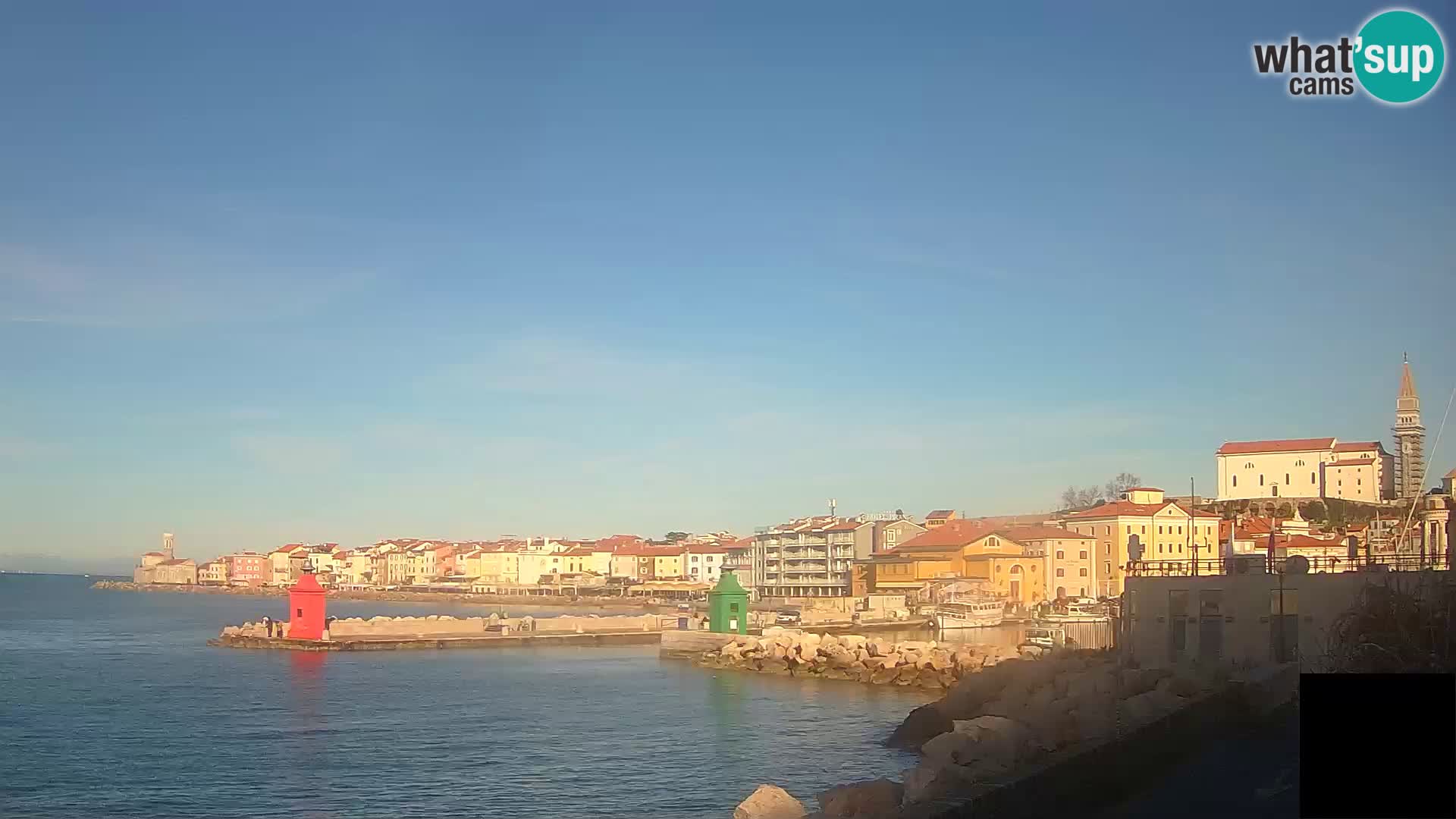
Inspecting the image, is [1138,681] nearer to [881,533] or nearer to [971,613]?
[971,613]

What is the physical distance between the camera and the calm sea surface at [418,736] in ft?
42.0

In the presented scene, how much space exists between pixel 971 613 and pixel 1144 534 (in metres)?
5.54

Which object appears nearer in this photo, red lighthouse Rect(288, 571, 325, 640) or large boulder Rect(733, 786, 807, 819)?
large boulder Rect(733, 786, 807, 819)

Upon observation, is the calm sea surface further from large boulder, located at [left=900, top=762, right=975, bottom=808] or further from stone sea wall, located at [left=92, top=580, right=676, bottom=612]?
stone sea wall, located at [left=92, top=580, right=676, bottom=612]

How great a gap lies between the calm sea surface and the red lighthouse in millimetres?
1760

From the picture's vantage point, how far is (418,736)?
1736 centimetres

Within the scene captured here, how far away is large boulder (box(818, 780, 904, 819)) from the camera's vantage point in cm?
927

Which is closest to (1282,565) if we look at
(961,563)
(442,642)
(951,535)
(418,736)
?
(418,736)

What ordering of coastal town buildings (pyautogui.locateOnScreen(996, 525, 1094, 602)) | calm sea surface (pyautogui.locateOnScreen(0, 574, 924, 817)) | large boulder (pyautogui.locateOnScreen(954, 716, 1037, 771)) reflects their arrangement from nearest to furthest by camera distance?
large boulder (pyautogui.locateOnScreen(954, 716, 1037, 771))
calm sea surface (pyautogui.locateOnScreen(0, 574, 924, 817))
coastal town buildings (pyautogui.locateOnScreen(996, 525, 1094, 602))

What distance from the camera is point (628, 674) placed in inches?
1073

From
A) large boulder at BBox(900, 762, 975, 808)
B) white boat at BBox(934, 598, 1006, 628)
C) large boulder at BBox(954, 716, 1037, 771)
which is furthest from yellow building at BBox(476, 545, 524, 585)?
large boulder at BBox(900, 762, 975, 808)

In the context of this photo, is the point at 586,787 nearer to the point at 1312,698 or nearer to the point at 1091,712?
the point at 1091,712

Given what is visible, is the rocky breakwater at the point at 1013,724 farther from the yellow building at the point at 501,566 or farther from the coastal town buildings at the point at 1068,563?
the yellow building at the point at 501,566

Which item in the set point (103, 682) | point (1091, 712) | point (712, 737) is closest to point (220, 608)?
point (103, 682)
